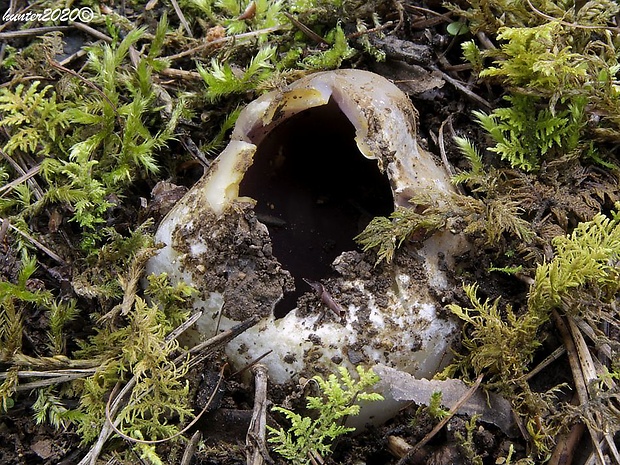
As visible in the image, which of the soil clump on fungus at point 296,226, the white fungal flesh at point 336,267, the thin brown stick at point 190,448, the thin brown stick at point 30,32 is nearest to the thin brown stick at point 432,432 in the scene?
the soil clump on fungus at point 296,226

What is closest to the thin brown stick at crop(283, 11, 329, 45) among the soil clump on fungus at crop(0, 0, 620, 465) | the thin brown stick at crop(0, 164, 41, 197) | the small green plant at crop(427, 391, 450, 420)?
the soil clump on fungus at crop(0, 0, 620, 465)

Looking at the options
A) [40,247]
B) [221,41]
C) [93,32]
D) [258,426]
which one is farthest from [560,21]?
[40,247]

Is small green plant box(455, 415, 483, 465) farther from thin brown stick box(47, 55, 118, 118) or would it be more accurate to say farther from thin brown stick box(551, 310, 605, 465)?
thin brown stick box(47, 55, 118, 118)

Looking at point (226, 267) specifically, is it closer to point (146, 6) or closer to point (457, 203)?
point (457, 203)

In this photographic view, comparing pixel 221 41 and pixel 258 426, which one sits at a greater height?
pixel 221 41

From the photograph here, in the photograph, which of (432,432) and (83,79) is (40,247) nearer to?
(83,79)

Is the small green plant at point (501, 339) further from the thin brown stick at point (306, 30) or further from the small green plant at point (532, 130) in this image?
the thin brown stick at point (306, 30)
